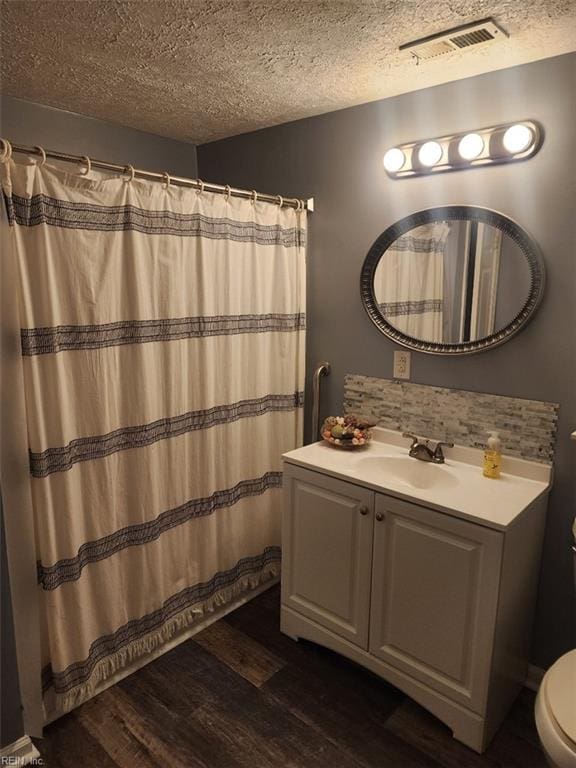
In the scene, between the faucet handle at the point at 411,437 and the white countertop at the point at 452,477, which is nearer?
the white countertop at the point at 452,477

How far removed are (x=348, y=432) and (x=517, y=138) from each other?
4.19 feet

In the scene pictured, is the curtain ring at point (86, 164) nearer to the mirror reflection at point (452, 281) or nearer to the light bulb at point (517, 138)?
the mirror reflection at point (452, 281)

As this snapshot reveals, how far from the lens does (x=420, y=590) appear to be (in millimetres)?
1788

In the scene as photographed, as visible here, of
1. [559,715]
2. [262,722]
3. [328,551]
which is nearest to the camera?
[559,715]

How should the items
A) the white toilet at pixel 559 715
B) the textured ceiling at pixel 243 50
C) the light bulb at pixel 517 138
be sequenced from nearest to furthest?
the white toilet at pixel 559 715 → the textured ceiling at pixel 243 50 → the light bulb at pixel 517 138

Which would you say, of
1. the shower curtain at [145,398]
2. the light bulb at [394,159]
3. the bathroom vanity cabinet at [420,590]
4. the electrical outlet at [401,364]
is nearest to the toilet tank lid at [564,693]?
the bathroom vanity cabinet at [420,590]

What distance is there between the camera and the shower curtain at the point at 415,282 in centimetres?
211

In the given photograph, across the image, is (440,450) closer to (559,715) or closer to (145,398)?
(559,715)

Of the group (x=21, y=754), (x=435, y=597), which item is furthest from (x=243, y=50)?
(x=21, y=754)

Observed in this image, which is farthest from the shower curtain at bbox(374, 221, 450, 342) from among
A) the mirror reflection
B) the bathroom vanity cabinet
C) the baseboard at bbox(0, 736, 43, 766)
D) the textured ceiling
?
the baseboard at bbox(0, 736, 43, 766)

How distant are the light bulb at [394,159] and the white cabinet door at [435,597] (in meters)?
1.33

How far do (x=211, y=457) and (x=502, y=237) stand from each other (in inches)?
57.9

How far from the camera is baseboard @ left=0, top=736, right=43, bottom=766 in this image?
1627 millimetres

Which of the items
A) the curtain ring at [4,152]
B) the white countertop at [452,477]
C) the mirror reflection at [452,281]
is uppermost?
the curtain ring at [4,152]
